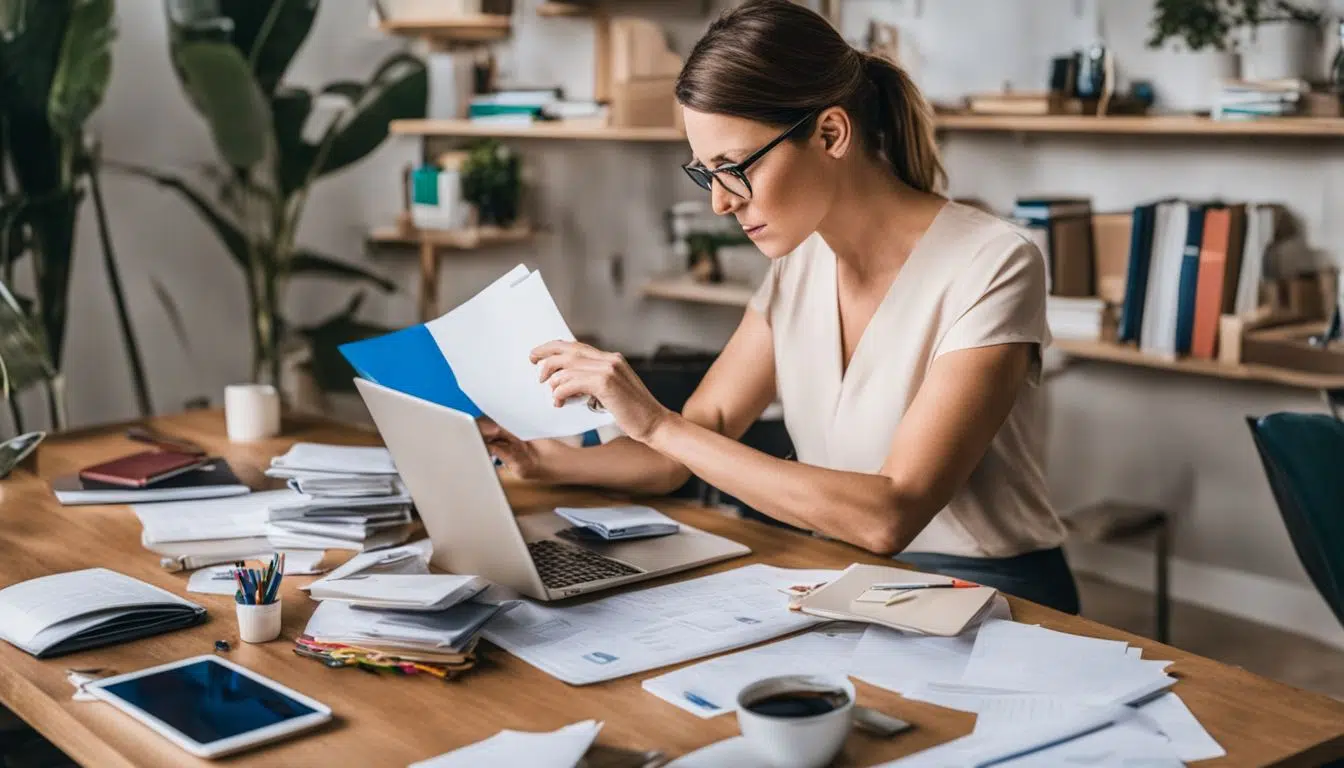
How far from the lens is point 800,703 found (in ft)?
3.73

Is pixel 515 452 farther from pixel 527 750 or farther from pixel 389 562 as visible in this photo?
pixel 527 750

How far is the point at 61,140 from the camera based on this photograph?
141 inches

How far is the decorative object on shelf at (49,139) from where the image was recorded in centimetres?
338

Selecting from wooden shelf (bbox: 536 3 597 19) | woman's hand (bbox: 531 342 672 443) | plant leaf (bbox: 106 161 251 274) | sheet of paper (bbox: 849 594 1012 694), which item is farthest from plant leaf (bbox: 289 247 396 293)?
sheet of paper (bbox: 849 594 1012 694)

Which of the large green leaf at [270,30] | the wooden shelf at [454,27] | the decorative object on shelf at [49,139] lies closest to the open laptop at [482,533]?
the decorative object on shelf at [49,139]

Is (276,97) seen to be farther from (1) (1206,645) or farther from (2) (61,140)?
(1) (1206,645)

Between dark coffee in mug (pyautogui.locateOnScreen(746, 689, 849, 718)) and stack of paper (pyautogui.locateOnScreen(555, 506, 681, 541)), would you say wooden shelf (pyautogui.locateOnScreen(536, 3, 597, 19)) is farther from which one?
dark coffee in mug (pyautogui.locateOnScreen(746, 689, 849, 718))

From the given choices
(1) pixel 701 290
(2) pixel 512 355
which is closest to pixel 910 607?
(2) pixel 512 355

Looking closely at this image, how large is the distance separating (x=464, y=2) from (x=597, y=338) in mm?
1142

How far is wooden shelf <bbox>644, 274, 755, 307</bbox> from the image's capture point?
3981 mm

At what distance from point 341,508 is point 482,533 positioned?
37 centimetres

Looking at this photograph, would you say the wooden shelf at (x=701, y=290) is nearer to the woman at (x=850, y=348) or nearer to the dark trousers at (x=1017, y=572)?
the woman at (x=850, y=348)

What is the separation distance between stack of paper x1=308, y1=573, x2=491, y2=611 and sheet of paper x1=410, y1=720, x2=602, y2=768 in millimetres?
217

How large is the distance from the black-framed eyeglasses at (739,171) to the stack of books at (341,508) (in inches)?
22.8
